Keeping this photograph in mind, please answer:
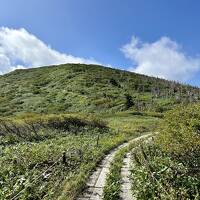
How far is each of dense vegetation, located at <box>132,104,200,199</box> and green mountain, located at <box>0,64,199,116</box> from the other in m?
76.8

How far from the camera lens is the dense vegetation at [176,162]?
19.0 m

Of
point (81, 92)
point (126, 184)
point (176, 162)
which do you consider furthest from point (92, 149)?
point (81, 92)

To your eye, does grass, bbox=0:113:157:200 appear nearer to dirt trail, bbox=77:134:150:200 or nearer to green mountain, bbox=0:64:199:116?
dirt trail, bbox=77:134:150:200

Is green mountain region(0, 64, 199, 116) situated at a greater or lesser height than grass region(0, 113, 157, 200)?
greater

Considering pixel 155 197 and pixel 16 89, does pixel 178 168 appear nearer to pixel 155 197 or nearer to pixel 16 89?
pixel 155 197

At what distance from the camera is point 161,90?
488 feet

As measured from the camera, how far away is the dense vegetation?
19016 millimetres

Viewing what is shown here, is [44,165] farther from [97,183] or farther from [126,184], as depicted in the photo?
[126,184]

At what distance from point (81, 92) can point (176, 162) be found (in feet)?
333

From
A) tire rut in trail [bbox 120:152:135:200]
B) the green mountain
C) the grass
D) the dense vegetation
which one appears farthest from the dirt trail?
the green mountain

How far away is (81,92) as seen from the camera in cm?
12525

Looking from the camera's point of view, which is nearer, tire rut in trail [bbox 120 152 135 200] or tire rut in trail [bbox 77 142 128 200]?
tire rut in trail [bbox 77 142 128 200]

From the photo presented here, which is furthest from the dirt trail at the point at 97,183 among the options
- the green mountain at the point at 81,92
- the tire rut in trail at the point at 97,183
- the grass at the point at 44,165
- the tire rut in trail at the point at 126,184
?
the green mountain at the point at 81,92

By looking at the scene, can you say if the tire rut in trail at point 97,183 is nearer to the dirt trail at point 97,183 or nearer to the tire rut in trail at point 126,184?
the dirt trail at point 97,183
